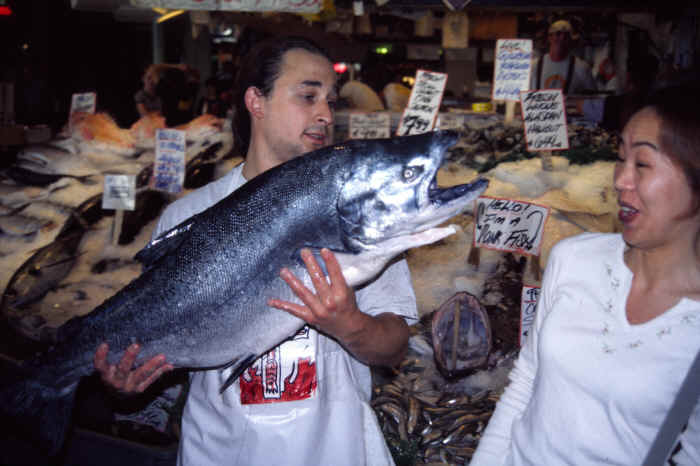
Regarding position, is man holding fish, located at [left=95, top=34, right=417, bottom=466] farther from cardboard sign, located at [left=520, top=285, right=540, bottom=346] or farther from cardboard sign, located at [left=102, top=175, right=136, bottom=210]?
cardboard sign, located at [left=102, top=175, right=136, bottom=210]

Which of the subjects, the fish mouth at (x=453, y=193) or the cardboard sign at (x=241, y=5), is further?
the cardboard sign at (x=241, y=5)

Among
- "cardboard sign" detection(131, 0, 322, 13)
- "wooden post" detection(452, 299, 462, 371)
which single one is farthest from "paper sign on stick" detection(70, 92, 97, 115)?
"wooden post" detection(452, 299, 462, 371)

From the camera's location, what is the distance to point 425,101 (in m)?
4.60

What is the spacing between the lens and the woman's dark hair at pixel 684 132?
1509 mm

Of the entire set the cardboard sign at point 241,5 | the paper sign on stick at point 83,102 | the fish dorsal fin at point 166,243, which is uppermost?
the cardboard sign at point 241,5

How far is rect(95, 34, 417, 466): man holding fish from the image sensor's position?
1.57 m

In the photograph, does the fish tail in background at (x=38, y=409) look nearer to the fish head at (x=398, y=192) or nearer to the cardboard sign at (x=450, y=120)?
the fish head at (x=398, y=192)

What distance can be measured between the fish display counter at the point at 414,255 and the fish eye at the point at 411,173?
2.04 meters

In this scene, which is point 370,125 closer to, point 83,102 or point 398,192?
point 398,192

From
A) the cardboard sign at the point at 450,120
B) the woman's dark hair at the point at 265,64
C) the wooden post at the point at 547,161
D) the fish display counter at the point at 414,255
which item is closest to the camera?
the woman's dark hair at the point at 265,64

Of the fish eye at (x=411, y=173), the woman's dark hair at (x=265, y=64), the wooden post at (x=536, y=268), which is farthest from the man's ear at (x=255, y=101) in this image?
the wooden post at (x=536, y=268)

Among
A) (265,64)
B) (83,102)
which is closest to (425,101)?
(265,64)

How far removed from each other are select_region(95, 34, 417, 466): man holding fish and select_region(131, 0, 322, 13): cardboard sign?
3.89 metres

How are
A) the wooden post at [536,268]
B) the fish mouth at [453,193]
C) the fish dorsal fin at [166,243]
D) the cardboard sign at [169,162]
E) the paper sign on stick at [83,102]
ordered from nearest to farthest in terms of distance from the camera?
the fish mouth at [453,193], the fish dorsal fin at [166,243], the wooden post at [536,268], the cardboard sign at [169,162], the paper sign on stick at [83,102]
